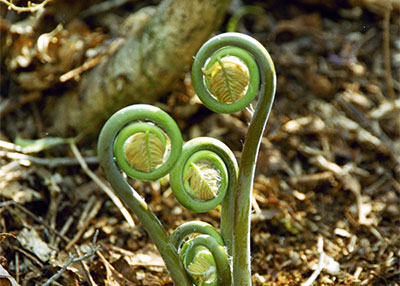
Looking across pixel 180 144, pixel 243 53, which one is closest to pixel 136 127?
pixel 180 144

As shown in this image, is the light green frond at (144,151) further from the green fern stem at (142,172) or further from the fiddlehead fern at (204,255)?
the fiddlehead fern at (204,255)

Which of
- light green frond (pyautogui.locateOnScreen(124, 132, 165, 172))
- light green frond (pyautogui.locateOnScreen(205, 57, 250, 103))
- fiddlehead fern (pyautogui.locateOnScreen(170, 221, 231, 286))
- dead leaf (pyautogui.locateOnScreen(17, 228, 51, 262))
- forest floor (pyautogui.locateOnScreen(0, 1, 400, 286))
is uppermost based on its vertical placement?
light green frond (pyautogui.locateOnScreen(205, 57, 250, 103))

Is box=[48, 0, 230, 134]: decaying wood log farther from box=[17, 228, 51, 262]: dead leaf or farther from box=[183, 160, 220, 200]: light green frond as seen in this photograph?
box=[183, 160, 220, 200]: light green frond

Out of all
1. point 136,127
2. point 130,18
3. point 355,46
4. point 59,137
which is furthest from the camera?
point 355,46

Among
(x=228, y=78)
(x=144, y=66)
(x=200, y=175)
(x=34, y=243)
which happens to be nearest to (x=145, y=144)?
(x=200, y=175)

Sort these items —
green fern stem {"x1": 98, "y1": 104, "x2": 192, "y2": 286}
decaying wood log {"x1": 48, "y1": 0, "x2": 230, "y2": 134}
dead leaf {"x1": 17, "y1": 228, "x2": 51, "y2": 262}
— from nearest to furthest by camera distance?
green fern stem {"x1": 98, "y1": 104, "x2": 192, "y2": 286}
dead leaf {"x1": 17, "y1": 228, "x2": 51, "y2": 262}
decaying wood log {"x1": 48, "y1": 0, "x2": 230, "y2": 134}

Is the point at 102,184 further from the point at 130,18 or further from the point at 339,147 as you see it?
the point at 339,147

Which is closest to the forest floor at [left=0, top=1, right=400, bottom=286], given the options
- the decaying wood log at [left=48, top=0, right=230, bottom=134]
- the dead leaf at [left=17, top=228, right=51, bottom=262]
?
the dead leaf at [left=17, top=228, right=51, bottom=262]

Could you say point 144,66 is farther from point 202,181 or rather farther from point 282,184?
point 202,181
